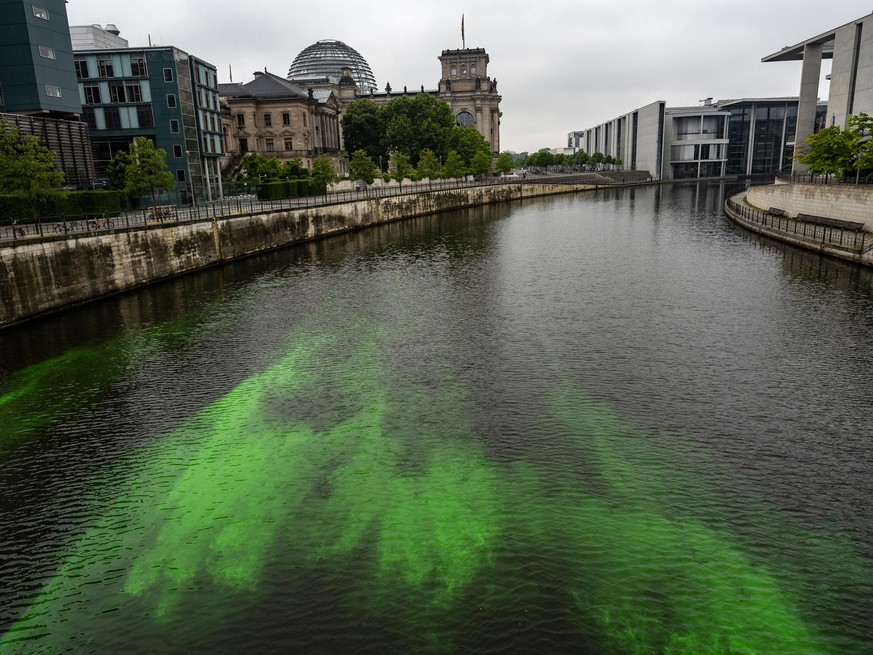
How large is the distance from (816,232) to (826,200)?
5.75 meters

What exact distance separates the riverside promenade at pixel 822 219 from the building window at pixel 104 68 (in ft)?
239

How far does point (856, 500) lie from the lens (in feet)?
53.2

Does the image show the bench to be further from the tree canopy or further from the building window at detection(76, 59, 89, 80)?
the tree canopy

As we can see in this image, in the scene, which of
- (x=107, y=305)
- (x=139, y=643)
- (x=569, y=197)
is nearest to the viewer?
(x=139, y=643)

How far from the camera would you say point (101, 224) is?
42.0 m

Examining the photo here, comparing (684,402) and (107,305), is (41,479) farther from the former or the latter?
(107,305)

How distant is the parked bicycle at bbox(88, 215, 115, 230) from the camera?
134 ft

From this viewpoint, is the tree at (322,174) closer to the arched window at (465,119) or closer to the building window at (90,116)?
the building window at (90,116)

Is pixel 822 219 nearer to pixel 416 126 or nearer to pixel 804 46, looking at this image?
pixel 804 46

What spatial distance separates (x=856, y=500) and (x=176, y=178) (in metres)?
74.7

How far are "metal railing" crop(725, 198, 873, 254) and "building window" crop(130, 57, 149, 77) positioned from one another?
69.0m

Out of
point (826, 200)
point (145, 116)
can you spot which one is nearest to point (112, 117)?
point (145, 116)

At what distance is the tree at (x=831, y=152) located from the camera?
55062 mm

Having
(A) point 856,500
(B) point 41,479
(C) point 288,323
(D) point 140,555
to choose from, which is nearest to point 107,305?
(C) point 288,323
